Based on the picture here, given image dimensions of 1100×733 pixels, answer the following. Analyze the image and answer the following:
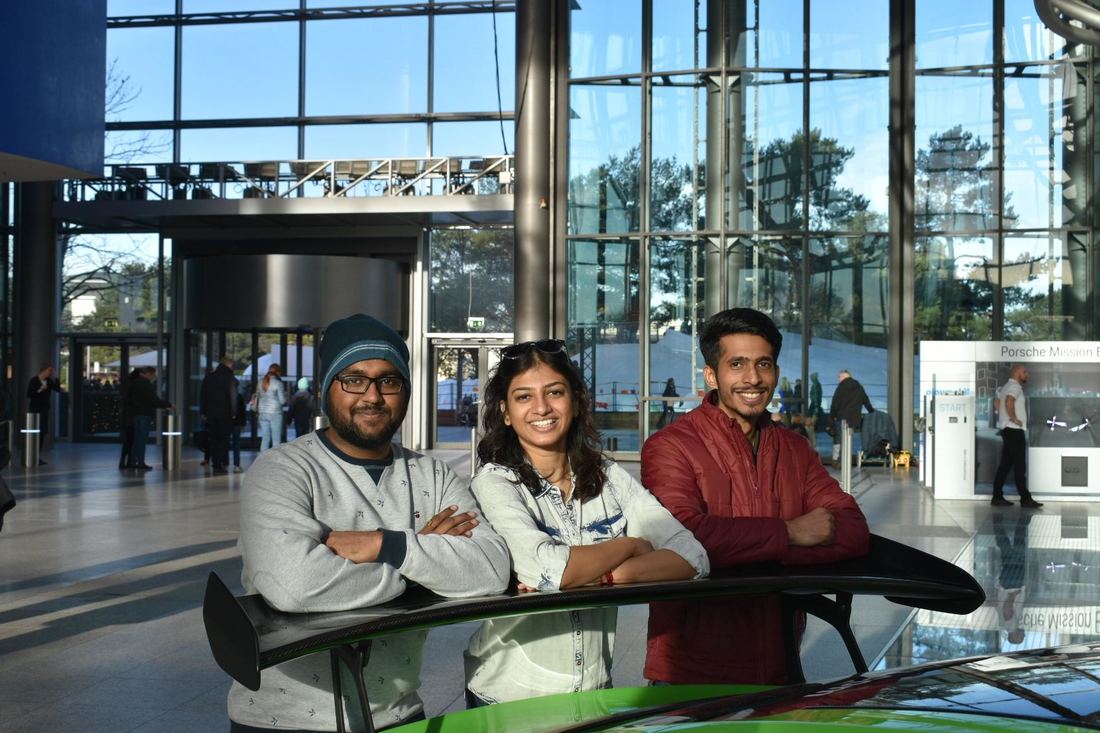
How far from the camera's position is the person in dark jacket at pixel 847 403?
20.6m

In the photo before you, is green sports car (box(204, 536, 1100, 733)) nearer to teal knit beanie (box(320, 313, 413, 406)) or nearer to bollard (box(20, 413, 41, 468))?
teal knit beanie (box(320, 313, 413, 406))

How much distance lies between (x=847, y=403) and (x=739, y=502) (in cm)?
1791

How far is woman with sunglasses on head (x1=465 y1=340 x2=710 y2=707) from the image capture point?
2691mm

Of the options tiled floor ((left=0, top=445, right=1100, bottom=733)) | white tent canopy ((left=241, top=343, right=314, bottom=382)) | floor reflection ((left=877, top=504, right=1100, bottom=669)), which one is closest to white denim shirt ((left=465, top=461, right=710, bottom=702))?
floor reflection ((left=877, top=504, right=1100, bottom=669))

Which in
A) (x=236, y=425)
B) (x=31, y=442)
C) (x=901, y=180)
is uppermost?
(x=901, y=180)

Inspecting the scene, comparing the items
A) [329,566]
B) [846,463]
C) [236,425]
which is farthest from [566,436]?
[236,425]

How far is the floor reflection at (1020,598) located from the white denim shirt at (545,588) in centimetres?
216

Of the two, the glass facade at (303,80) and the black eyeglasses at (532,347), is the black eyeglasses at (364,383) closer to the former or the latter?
the black eyeglasses at (532,347)

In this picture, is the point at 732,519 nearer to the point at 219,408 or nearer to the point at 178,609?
the point at 178,609

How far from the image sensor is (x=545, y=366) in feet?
9.79

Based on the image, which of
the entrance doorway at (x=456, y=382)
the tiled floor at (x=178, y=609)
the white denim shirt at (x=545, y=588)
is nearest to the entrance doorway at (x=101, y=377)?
the entrance doorway at (x=456, y=382)

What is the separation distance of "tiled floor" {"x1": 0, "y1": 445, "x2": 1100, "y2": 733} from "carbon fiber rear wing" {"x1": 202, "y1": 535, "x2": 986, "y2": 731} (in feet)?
8.62

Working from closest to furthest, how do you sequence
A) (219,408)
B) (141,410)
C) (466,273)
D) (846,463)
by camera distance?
(846,463) → (219,408) → (141,410) → (466,273)

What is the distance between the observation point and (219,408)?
19.1 m
